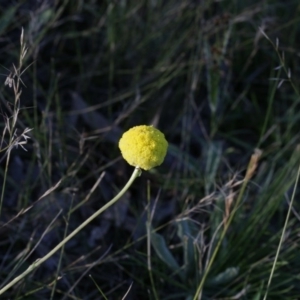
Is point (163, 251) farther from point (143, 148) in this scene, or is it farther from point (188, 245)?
point (143, 148)

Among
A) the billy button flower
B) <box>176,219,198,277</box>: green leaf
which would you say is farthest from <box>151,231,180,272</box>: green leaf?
the billy button flower

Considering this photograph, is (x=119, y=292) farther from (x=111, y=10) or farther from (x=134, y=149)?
(x=111, y=10)

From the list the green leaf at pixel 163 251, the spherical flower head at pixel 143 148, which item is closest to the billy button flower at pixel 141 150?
the spherical flower head at pixel 143 148

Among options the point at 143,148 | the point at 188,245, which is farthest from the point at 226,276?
the point at 143,148

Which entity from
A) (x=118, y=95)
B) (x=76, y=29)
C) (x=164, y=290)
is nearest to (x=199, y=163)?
(x=118, y=95)

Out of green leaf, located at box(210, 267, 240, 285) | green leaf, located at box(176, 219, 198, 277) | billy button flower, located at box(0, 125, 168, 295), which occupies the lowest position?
green leaf, located at box(210, 267, 240, 285)

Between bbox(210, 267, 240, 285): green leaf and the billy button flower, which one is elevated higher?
the billy button flower

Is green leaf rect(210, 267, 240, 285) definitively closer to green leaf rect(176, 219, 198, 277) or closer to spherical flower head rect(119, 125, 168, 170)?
green leaf rect(176, 219, 198, 277)

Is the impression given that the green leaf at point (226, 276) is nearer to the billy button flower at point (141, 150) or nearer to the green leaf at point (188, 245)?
the green leaf at point (188, 245)

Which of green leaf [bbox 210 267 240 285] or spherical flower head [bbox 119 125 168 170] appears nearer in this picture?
spherical flower head [bbox 119 125 168 170]
